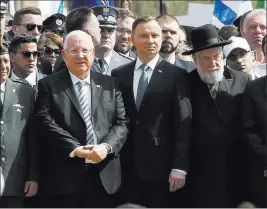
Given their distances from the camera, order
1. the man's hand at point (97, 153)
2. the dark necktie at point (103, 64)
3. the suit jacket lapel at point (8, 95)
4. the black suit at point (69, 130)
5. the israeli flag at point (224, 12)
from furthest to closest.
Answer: the israeli flag at point (224, 12) < the dark necktie at point (103, 64) < the suit jacket lapel at point (8, 95) < the black suit at point (69, 130) < the man's hand at point (97, 153)

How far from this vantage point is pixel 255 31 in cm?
959

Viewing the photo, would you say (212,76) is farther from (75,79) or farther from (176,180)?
(75,79)

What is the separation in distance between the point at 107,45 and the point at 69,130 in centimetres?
166

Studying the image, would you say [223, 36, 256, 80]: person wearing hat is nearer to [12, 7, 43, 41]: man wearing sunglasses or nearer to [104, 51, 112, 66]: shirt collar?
[104, 51, 112, 66]: shirt collar

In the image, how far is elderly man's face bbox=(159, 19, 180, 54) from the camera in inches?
351

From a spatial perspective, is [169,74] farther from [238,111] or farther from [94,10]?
[94,10]

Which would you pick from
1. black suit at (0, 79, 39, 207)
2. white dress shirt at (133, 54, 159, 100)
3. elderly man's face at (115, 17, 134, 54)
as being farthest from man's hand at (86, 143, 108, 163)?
elderly man's face at (115, 17, 134, 54)

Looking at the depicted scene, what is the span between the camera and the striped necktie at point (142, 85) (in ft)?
24.7

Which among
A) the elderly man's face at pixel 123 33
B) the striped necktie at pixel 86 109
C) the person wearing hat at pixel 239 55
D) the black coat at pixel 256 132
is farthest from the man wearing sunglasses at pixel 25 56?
the black coat at pixel 256 132

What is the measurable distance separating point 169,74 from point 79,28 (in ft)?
3.54

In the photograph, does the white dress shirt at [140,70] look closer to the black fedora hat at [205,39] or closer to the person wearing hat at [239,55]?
the black fedora hat at [205,39]

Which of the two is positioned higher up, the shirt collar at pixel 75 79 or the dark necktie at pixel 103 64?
the shirt collar at pixel 75 79

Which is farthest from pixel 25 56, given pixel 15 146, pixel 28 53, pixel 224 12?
pixel 224 12

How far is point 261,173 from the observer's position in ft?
23.9
